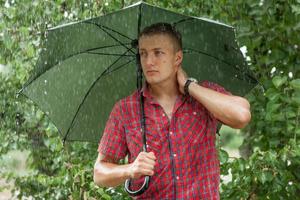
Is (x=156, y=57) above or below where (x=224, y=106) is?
above

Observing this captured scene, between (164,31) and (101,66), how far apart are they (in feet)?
1.91

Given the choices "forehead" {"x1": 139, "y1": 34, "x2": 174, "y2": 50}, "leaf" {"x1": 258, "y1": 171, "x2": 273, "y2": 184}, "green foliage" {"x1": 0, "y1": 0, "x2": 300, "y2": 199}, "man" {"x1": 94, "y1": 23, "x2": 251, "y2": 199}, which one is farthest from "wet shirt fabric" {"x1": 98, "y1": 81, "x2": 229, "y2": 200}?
"leaf" {"x1": 258, "y1": 171, "x2": 273, "y2": 184}

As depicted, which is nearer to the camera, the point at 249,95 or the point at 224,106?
the point at 224,106

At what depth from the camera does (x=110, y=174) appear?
3047 mm

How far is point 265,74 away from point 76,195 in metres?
1.60

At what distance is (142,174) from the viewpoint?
→ 2.87 meters

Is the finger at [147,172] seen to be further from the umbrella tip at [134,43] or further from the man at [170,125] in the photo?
the umbrella tip at [134,43]

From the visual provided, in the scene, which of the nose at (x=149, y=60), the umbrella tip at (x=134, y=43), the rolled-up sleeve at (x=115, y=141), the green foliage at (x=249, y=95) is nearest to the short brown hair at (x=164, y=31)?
the nose at (x=149, y=60)

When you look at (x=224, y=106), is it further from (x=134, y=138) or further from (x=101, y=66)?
(x=101, y=66)

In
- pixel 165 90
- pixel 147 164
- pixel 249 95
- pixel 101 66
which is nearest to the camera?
pixel 147 164

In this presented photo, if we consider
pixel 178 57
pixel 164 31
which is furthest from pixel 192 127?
pixel 164 31

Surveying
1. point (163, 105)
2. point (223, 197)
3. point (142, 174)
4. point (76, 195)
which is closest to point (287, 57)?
point (223, 197)

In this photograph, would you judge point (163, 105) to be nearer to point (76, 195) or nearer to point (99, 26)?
point (99, 26)

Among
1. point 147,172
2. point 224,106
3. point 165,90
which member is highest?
point 165,90
